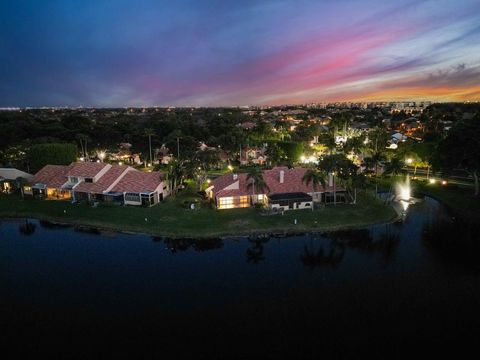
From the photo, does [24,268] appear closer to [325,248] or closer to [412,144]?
[325,248]

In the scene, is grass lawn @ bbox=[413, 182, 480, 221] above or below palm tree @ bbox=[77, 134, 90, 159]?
below

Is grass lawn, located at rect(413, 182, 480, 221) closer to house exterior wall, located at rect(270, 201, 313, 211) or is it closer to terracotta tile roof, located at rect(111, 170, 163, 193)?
house exterior wall, located at rect(270, 201, 313, 211)

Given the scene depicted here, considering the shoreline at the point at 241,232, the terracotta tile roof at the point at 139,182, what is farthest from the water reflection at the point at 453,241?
the terracotta tile roof at the point at 139,182

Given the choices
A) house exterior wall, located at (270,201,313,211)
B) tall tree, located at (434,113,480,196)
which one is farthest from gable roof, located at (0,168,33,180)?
tall tree, located at (434,113,480,196)

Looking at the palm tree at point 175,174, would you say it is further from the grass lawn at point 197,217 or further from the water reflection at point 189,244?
the water reflection at point 189,244

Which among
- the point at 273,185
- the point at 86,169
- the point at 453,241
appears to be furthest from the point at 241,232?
the point at 86,169

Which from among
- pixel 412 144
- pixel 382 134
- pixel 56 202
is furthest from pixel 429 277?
pixel 382 134
